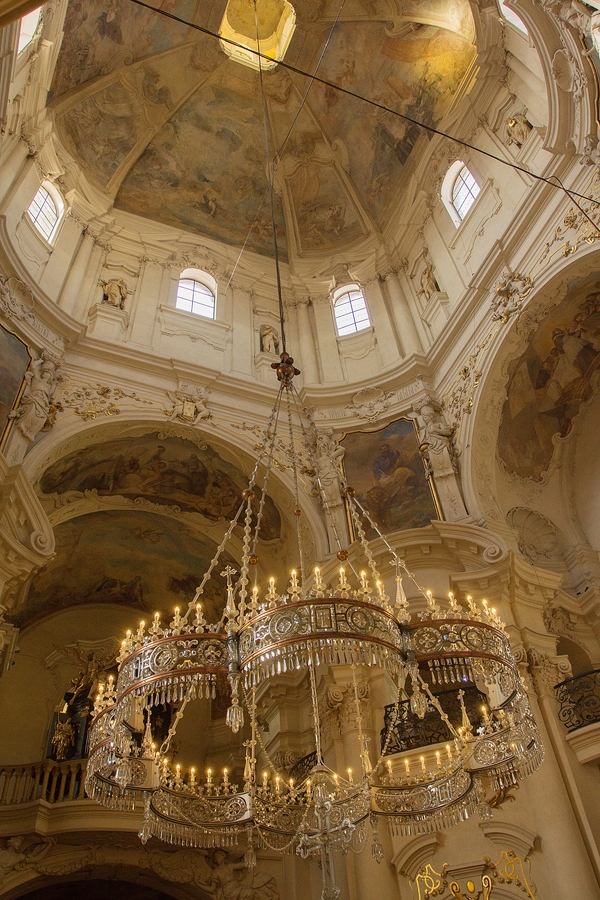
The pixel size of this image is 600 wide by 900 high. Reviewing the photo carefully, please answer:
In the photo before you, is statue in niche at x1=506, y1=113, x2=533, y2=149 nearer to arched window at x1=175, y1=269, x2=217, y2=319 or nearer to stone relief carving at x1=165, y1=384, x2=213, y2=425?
arched window at x1=175, y1=269, x2=217, y2=319

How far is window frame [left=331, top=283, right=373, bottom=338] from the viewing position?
1503 centimetres

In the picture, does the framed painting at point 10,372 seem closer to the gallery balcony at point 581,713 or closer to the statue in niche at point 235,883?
the statue in niche at point 235,883

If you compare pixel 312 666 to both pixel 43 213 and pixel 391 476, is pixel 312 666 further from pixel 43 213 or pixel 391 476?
pixel 43 213

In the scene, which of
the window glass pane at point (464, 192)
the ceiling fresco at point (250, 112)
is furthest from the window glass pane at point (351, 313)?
the window glass pane at point (464, 192)

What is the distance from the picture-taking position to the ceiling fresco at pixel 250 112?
14.5 meters

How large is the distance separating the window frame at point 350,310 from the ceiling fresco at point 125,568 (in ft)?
17.5

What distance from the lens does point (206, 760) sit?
14.0 metres

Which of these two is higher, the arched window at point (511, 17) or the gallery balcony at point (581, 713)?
the arched window at point (511, 17)

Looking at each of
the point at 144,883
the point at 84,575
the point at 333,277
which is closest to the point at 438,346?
the point at 333,277

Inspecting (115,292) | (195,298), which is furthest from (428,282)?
(115,292)

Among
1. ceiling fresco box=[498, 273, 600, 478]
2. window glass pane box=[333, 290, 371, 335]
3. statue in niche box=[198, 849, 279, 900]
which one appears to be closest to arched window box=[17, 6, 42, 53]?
window glass pane box=[333, 290, 371, 335]

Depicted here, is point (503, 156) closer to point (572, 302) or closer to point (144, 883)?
point (572, 302)

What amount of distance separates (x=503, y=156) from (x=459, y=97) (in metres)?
2.38

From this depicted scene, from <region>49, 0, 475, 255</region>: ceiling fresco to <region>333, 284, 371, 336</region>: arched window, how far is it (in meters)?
1.55
